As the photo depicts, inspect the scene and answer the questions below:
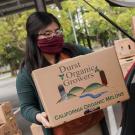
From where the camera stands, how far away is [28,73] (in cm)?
309

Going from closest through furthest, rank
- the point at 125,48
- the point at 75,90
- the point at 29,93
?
1. the point at 75,90
2. the point at 29,93
3. the point at 125,48

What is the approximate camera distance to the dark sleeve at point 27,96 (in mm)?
3092

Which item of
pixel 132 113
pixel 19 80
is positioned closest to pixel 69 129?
pixel 19 80

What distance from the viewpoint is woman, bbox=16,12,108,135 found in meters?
2.98

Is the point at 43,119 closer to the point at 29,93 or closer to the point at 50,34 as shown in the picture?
the point at 29,93

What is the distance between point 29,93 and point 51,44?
1.31ft

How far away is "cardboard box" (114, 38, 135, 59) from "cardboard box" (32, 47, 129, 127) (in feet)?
16.3

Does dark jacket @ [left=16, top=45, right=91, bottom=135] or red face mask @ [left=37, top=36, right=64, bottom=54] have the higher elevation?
red face mask @ [left=37, top=36, right=64, bottom=54]

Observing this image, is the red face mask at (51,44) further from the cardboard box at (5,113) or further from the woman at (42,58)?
the cardboard box at (5,113)

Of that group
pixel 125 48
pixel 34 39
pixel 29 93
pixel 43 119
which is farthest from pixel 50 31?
pixel 125 48

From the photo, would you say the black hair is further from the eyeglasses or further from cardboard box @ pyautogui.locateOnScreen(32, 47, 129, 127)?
cardboard box @ pyautogui.locateOnScreen(32, 47, 129, 127)

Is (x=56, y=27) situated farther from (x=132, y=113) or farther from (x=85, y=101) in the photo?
(x=132, y=113)

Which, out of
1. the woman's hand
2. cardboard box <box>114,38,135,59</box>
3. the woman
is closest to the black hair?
the woman

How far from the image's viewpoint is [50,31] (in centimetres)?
300
